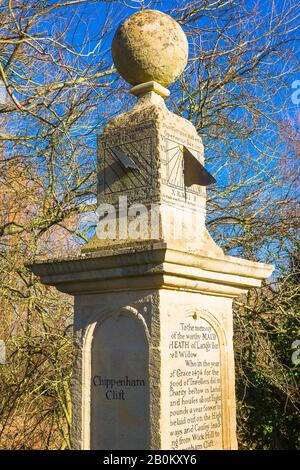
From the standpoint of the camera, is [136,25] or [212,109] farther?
[212,109]

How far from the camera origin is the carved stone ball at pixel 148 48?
3.99m

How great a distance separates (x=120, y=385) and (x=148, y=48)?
223 centimetres

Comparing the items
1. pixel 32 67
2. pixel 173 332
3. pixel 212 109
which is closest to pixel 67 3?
pixel 32 67

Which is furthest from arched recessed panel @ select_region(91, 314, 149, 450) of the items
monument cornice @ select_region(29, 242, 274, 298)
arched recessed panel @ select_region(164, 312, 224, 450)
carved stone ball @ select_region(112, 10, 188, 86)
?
carved stone ball @ select_region(112, 10, 188, 86)

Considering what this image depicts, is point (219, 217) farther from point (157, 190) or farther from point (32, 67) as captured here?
point (157, 190)

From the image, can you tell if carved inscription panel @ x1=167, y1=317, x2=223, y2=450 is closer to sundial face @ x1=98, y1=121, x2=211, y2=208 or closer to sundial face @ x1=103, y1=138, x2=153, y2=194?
sundial face @ x1=98, y1=121, x2=211, y2=208

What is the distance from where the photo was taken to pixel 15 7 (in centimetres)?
599

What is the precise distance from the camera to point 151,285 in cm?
346

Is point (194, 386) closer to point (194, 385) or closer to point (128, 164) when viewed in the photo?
point (194, 385)

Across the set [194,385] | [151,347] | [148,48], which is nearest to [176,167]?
[148,48]

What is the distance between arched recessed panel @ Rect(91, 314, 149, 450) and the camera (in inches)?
137

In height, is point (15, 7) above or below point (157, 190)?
above

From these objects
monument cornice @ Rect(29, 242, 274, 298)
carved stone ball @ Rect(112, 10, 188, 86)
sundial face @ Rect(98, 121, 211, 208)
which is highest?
carved stone ball @ Rect(112, 10, 188, 86)
